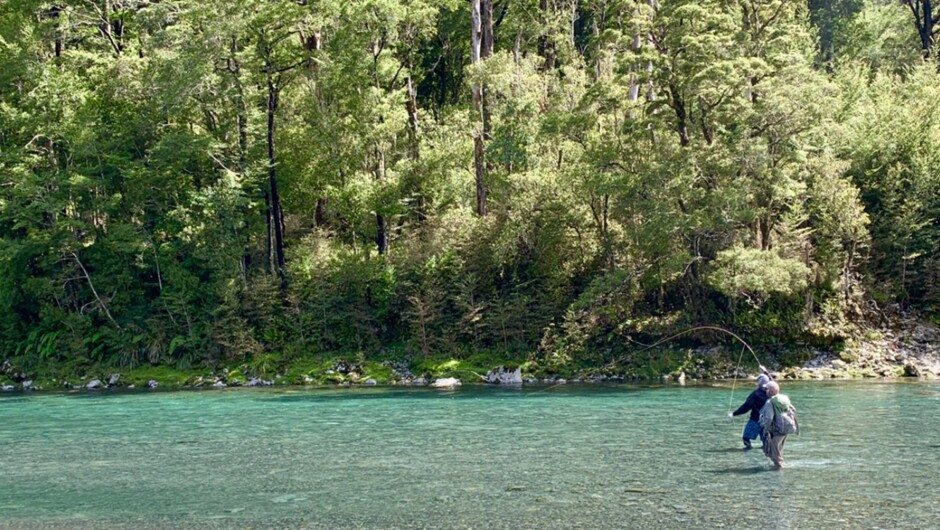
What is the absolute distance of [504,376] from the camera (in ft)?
106

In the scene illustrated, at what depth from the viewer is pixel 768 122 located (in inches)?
1153

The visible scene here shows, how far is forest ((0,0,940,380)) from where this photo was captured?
99.9 feet

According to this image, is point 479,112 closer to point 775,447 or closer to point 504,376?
point 504,376

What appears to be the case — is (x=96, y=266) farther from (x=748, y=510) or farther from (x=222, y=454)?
(x=748, y=510)

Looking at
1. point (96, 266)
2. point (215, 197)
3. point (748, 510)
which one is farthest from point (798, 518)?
point (96, 266)

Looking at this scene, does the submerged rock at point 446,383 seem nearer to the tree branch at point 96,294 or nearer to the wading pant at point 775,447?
the tree branch at point 96,294

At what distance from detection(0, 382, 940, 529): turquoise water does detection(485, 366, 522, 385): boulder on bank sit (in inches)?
196

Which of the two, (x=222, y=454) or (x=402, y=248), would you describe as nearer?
(x=222, y=454)

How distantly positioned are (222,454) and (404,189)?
21172 mm

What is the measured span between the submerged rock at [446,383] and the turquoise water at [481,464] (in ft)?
14.8

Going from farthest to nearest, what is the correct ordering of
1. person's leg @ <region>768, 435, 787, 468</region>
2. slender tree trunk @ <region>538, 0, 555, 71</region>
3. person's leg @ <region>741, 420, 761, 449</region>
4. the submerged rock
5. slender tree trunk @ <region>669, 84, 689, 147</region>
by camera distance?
1. slender tree trunk @ <region>538, 0, 555, 71</region>
2. the submerged rock
3. slender tree trunk @ <region>669, 84, 689, 147</region>
4. person's leg @ <region>741, 420, 761, 449</region>
5. person's leg @ <region>768, 435, 787, 468</region>

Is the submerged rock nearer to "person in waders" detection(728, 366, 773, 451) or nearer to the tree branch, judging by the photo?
"person in waders" detection(728, 366, 773, 451)

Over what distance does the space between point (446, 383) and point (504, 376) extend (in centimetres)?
227

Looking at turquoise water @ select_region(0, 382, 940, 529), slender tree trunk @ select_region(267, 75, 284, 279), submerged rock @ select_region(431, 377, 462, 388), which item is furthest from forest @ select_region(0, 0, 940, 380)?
turquoise water @ select_region(0, 382, 940, 529)
